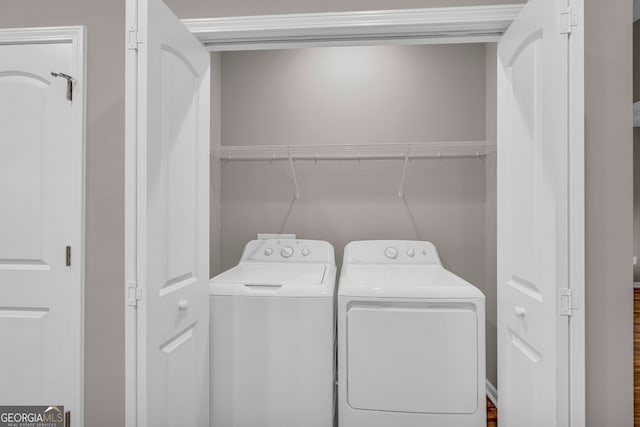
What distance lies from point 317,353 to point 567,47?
4.96 ft

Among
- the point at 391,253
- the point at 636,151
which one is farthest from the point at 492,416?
the point at 636,151

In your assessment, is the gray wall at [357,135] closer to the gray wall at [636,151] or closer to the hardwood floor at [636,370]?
the hardwood floor at [636,370]

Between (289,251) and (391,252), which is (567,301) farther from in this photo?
(289,251)

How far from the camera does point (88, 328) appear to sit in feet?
5.15

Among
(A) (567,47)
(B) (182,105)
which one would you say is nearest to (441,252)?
(A) (567,47)

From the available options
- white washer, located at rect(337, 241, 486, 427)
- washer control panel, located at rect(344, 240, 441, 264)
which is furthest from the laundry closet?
white washer, located at rect(337, 241, 486, 427)

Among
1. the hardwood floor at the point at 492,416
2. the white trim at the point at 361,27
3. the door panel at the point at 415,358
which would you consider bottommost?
the hardwood floor at the point at 492,416

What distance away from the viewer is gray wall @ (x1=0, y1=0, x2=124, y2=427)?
1557 millimetres

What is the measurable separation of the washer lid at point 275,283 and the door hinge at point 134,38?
1092 millimetres

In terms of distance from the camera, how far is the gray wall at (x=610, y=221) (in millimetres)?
1300

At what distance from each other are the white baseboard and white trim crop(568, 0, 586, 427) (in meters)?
1.39

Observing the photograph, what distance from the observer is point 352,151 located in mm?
2793

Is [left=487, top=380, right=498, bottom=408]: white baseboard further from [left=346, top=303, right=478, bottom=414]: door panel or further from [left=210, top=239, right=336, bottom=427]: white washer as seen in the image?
[left=210, top=239, right=336, bottom=427]: white washer

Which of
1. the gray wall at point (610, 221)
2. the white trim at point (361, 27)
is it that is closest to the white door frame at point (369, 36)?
the white trim at point (361, 27)
